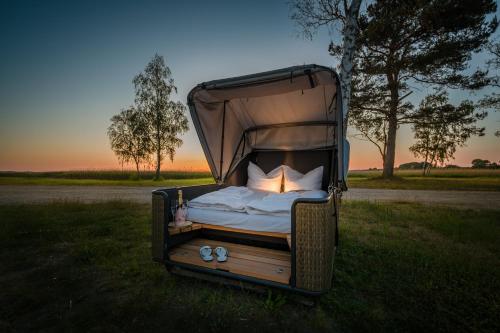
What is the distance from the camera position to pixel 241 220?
2.50m

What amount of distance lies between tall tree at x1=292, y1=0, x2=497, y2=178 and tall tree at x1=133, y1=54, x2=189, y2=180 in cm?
1266

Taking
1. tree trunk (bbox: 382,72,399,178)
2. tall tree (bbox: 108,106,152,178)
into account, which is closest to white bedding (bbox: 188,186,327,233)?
tree trunk (bbox: 382,72,399,178)

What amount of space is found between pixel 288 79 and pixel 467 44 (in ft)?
42.5

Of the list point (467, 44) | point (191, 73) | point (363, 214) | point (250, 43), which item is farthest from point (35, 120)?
point (467, 44)

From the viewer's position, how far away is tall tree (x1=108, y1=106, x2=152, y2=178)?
17547mm

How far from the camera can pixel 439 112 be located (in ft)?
39.5

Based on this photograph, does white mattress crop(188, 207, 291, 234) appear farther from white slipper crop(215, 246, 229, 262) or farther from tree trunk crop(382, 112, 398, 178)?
tree trunk crop(382, 112, 398, 178)

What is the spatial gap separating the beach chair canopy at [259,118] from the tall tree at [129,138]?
15417mm

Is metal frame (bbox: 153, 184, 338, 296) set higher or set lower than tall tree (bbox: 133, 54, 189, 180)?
lower

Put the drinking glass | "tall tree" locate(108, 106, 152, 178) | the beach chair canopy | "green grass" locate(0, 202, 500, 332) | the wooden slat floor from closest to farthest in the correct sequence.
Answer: "green grass" locate(0, 202, 500, 332), the wooden slat floor, the drinking glass, the beach chair canopy, "tall tree" locate(108, 106, 152, 178)

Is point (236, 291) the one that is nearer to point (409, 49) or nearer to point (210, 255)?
point (210, 255)

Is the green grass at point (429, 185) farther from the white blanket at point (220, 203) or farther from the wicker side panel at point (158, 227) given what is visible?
the wicker side panel at point (158, 227)

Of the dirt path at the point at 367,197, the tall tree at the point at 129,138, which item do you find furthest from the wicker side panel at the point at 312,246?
the tall tree at the point at 129,138

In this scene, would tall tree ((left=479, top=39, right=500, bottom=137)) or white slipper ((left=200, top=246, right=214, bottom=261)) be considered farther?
tall tree ((left=479, top=39, right=500, bottom=137))
